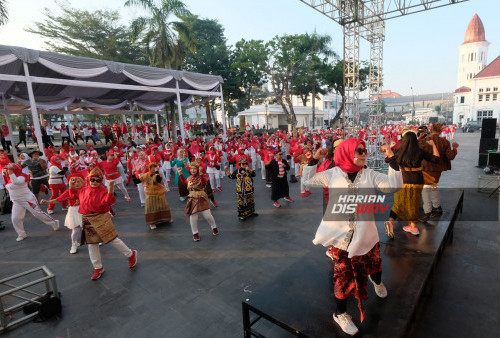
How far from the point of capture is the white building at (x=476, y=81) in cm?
4338

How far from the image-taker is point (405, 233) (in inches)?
180

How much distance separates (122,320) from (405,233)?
453 centimetres

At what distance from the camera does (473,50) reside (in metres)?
54.4

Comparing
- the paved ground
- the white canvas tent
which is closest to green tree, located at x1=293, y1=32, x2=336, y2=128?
the white canvas tent

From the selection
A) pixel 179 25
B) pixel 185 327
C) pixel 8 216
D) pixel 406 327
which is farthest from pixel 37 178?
pixel 179 25

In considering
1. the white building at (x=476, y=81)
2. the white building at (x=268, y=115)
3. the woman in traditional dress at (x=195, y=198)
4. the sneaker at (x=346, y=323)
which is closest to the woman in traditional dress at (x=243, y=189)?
the woman in traditional dress at (x=195, y=198)

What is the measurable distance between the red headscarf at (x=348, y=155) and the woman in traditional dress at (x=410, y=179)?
1.95 metres

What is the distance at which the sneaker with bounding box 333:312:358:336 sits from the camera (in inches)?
96.7

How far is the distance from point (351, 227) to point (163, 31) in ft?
67.8

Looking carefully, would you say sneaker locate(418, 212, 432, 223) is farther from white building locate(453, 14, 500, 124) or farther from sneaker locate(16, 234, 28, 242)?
white building locate(453, 14, 500, 124)

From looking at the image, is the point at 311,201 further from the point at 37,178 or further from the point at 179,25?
Answer: the point at 179,25

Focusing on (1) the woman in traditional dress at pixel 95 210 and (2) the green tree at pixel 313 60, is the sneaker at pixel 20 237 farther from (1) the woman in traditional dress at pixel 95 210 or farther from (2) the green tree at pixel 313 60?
(2) the green tree at pixel 313 60

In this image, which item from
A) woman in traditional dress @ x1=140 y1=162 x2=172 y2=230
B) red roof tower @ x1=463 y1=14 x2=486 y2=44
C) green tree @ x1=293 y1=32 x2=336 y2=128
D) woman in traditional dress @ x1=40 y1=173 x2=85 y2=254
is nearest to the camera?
woman in traditional dress @ x1=40 y1=173 x2=85 y2=254

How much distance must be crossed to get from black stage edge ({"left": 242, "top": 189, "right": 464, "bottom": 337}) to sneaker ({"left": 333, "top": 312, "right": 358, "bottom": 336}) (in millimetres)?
57
